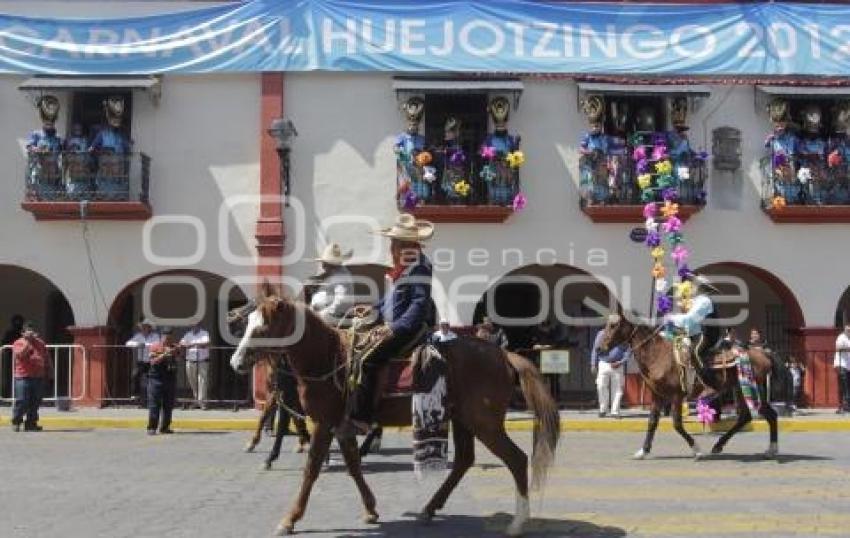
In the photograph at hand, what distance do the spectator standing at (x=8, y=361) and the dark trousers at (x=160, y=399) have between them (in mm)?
3985

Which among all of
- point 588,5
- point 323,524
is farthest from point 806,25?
point 323,524

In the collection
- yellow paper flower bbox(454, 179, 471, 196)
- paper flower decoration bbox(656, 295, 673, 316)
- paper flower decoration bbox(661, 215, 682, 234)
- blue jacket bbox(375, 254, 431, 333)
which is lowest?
paper flower decoration bbox(656, 295, 673, 316)

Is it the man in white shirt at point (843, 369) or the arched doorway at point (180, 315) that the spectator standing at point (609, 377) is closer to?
the man in white shirt at point (843, 369)

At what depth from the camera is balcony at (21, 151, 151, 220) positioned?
19766mm

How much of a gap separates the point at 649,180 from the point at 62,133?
1127cm

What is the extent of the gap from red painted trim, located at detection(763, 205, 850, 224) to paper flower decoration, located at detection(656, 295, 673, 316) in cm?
303

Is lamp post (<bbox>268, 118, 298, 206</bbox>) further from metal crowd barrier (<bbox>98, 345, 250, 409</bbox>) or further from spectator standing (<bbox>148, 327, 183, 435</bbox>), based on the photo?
spectator standing (<bbox>148, 327, 183, 435</bbox>)

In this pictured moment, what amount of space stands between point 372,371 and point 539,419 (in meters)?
1.39

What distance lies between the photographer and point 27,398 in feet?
54.3

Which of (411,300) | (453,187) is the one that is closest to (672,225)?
(453,187)

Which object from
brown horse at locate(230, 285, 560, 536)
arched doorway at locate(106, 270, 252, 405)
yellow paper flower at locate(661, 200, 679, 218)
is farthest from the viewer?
arched doorway at locate(106, 270, 252, 405)

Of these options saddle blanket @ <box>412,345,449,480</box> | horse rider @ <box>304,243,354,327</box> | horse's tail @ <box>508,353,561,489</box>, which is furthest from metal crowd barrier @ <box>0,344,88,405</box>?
horse's tail @ <box>508,353,561,489</box>

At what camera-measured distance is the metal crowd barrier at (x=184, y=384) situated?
19984 millimetres

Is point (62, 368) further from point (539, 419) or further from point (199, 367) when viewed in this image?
point (539, 419)
